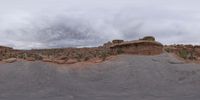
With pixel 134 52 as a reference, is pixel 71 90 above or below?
below

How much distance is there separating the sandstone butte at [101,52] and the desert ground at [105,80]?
4.64 feet

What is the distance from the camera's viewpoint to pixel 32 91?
2673 cm

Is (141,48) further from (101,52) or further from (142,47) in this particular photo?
(101,52)

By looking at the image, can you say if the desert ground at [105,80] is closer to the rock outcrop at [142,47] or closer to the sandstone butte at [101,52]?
the sandstone butte at [101,52]

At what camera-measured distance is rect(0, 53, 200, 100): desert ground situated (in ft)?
86.1

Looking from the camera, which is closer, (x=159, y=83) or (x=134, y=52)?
(x=159, y=83)

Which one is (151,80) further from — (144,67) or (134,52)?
(134,52)

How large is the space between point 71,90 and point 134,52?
24.3ft

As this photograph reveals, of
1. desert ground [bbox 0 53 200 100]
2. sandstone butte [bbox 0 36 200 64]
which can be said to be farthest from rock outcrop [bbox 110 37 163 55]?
desert ground [bbox 0 53 200 100]

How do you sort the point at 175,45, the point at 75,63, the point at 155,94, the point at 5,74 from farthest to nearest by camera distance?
the point at 175,45 < the point at 75,63 < the point at 5,74 < the point at 155,94

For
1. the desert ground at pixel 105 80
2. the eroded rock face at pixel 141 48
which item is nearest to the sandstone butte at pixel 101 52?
the eroded rock face at pixel 141 48

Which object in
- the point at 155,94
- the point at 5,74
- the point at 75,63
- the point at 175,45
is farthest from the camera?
the point at 175,45

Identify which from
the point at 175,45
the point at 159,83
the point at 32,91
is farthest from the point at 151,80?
the point at 175,45

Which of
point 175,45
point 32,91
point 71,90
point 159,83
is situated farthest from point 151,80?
point 175,45
